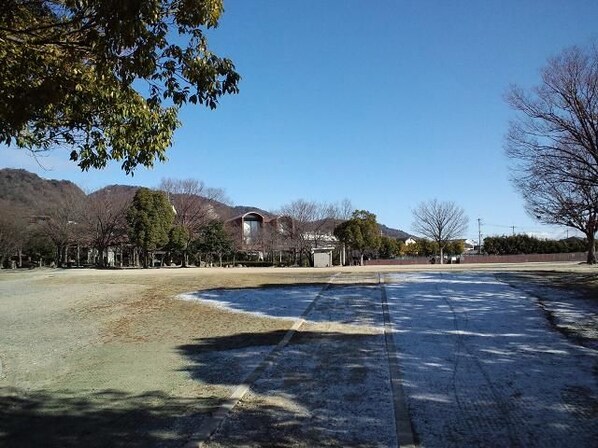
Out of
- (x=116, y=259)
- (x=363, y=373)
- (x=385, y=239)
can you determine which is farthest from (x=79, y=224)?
(x=363, y=373)

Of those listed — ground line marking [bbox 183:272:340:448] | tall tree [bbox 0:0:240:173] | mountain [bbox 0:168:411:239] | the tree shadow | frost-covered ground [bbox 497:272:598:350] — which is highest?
mountain [bbox 0:168:411:239]

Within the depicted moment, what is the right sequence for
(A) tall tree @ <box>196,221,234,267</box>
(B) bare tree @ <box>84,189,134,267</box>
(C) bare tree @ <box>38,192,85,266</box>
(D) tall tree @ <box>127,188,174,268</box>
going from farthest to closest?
(A) tall tree @ <box>196,221,234,267</box> → (C) bare tree @ <box>38,192,85,266</box> → (B) bare tree @ <box>84,189,134,267</box> → (D) tall tree @ <box>127,188,174,268</box>

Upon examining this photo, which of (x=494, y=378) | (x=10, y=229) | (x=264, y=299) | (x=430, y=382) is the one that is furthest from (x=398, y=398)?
(x=10, y=229)

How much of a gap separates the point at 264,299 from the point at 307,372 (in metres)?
7.93

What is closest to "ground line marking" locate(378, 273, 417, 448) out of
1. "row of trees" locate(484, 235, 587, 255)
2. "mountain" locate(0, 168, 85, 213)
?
"mountain" locate(0, 168, 85, 213)

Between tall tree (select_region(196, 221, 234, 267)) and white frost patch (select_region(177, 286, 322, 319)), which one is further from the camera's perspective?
tall tree (select_region(196, 221, 234, 267))

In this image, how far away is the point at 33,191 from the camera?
63.2m

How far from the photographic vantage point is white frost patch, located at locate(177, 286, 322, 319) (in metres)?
13.0

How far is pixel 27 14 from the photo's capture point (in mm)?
6684

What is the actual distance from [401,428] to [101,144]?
5661 millimetres

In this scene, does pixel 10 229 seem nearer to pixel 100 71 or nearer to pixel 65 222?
pixel 65 222

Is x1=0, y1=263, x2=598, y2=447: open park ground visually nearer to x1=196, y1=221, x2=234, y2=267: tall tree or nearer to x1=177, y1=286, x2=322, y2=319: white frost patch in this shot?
x1=177, y1=286, x2=322, y2=319: white frost patch

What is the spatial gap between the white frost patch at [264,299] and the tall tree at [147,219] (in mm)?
27748

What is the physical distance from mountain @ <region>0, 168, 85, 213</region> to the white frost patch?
41.2m
